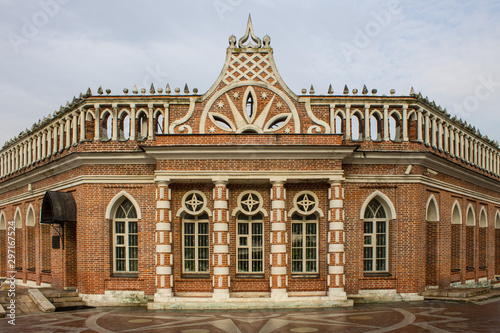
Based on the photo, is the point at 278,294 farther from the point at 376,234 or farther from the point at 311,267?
the point at 376,234

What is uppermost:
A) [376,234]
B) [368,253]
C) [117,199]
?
[117,199]

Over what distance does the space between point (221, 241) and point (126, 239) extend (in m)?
4.15

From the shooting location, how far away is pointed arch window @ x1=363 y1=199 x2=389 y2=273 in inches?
790

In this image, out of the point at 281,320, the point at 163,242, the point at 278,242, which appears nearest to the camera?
the point at 281,320

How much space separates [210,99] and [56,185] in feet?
27.1

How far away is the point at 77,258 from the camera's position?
20.0 meters

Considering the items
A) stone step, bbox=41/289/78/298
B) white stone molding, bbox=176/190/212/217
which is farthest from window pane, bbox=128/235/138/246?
stone step, bbox=41/289/78/298

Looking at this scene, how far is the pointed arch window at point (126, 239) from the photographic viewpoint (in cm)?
2009

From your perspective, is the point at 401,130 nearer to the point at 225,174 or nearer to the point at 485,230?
the point at 225,174

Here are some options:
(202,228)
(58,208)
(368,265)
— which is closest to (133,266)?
(202,228)

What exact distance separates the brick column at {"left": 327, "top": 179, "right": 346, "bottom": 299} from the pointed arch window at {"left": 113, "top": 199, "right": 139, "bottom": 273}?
25.2 feet

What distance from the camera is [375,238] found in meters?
20.1

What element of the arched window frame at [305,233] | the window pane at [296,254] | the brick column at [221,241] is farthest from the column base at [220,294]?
the window pane at [296,254]

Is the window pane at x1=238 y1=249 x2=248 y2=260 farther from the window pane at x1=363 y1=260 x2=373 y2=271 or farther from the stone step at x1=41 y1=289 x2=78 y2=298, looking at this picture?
the stone step at x1=41 y1=289 x2=78 y2=298
